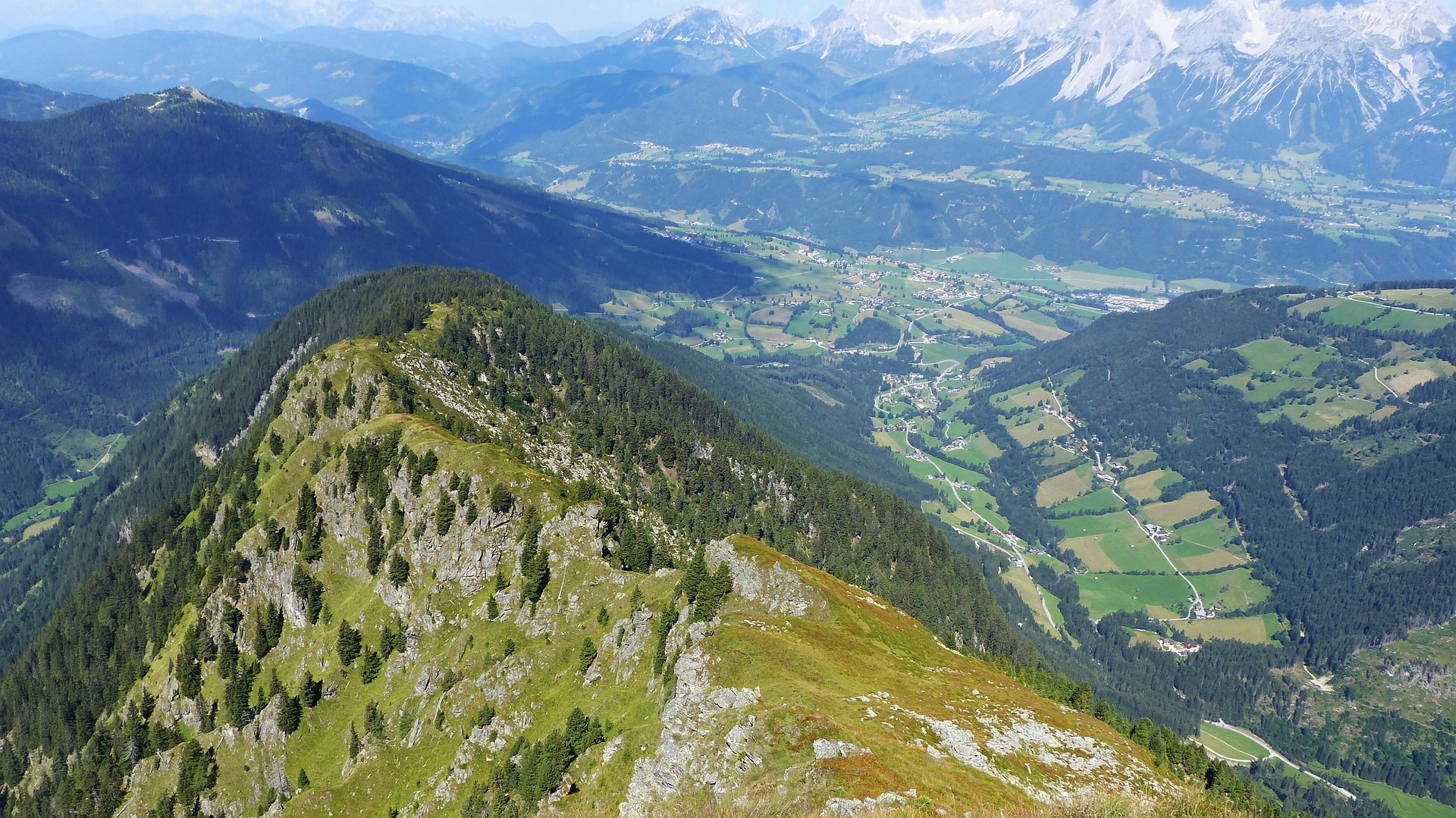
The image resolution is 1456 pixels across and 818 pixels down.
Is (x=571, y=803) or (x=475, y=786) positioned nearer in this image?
(x=571, y=803)

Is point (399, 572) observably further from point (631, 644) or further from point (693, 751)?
point (693, 751)

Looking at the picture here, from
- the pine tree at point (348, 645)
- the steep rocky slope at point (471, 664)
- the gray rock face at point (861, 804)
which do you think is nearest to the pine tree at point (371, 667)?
the steep rocky slope at point (471, 664)

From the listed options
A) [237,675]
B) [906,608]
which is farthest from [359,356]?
[906,608]

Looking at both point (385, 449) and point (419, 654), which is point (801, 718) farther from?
point (385, 449)

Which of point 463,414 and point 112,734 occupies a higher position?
point 463,414

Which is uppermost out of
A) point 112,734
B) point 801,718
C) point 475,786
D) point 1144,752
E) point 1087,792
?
point 801,718

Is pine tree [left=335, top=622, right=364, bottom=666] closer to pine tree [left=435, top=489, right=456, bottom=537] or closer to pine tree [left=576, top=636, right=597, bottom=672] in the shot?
pine tree [left=435, top=489, right=456, bottom=537]

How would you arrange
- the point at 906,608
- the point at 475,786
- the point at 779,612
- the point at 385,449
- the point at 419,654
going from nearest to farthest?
the point at 475,786 < the point at 779,612 < the point at 419,654 < the point at 385,449 < the point at 906,608

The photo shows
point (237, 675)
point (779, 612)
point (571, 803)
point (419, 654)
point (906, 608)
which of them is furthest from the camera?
point (906, 608)

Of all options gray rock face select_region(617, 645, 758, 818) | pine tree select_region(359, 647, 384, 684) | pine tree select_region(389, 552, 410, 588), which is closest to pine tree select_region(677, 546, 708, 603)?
gray rock face select_region(617, 645, 758, 818)
